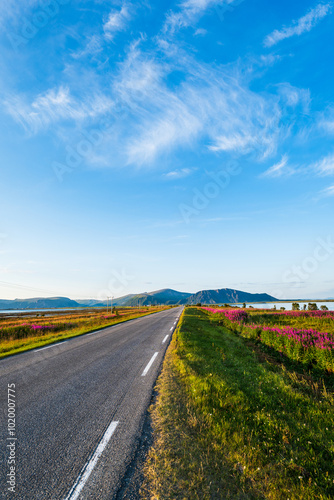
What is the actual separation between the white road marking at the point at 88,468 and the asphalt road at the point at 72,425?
0.04ft

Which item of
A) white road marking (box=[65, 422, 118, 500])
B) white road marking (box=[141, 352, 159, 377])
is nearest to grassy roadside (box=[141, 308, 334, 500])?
white road marking (box=[65, 422, 118, 500])

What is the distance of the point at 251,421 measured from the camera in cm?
455

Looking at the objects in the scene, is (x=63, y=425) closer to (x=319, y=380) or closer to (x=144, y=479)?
(x=144, y=479)

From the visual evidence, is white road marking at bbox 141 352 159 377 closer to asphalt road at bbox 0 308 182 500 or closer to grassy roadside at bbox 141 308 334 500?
Answer: asphalt road at bbox 0 308 182 500

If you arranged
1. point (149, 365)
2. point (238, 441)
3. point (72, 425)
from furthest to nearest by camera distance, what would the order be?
point (149, 365)
point (72, 425)
point (238, 441)

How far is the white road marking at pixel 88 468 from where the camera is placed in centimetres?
275

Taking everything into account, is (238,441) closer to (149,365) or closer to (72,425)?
(72,425)

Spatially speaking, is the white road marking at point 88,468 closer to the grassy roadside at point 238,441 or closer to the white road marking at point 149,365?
the grassy roadside at point 238,441

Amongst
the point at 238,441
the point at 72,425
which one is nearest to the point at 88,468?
the point at 72,425

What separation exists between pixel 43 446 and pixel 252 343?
1441 cm

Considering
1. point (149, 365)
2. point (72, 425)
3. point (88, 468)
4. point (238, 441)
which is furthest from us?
point (149, 365)

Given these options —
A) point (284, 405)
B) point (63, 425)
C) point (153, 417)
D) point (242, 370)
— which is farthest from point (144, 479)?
point (242, 370)

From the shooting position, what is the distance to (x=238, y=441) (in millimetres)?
3830

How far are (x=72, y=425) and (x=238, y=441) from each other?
10.6 ft
